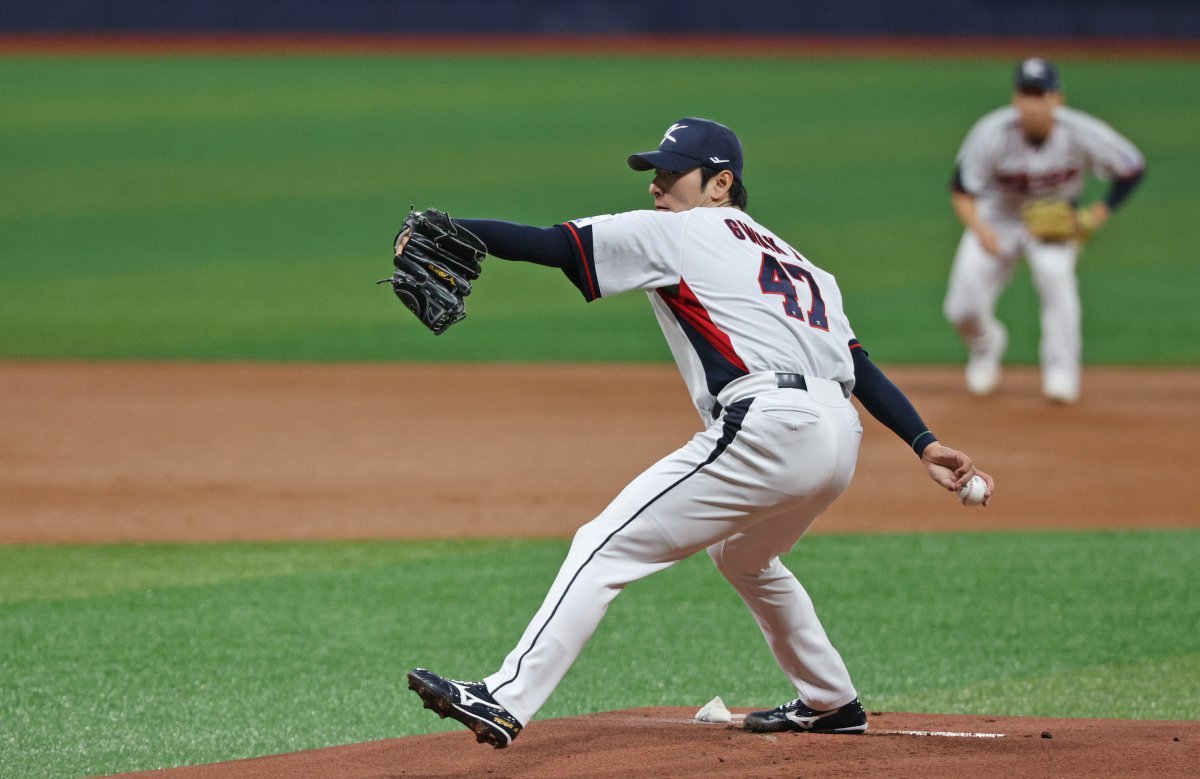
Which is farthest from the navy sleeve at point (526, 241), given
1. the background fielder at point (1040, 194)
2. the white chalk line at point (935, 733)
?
the background fielder at point (1040, 194)

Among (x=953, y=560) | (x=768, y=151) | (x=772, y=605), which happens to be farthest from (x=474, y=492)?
(x=768, y=151)

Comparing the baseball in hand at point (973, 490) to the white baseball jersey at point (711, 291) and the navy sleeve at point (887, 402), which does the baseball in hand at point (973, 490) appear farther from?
the white baseball jersey at point (711, 291)

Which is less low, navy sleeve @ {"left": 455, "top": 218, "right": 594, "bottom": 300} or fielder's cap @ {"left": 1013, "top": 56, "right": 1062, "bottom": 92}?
fielder's cap @ {"left": 1013, "top": 56, "right": 1062, "bottom": 92}

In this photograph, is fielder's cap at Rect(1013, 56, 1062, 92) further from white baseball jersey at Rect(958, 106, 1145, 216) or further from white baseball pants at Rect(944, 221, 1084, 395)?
white baseball pants at Rect(944, 221, 1084, 395)

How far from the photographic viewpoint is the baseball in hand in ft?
14.2

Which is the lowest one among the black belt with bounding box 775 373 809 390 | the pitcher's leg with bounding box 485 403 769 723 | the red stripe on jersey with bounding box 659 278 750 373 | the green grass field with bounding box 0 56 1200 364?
the green grass field with bounding box 0 56 1200 364

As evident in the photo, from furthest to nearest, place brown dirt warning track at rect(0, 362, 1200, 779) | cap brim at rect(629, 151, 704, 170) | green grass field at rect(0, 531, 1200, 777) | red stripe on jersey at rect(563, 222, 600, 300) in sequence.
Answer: green grass field at rect(0, 531, 1200, 777)
brown dirt warning track at rect(0, 362, 1200, 779)
cap brim at rect(629, 151, 704, 170)
red stripe on jersey at rect(563, 222, 600, 300)

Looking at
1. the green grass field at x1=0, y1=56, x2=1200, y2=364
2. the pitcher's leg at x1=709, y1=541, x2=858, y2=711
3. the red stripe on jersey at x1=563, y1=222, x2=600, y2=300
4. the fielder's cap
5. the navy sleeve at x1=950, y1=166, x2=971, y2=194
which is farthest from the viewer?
the green grass field at x1=0, y1=56, x2=1200, y2=364

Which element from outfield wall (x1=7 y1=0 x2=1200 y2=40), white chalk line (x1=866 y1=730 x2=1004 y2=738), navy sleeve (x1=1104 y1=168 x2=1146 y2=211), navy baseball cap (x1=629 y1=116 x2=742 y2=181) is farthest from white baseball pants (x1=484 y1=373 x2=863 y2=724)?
outfield wall (x1=7 y1=0 x2=1200 y2=40)

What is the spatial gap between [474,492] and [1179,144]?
66.1 feet

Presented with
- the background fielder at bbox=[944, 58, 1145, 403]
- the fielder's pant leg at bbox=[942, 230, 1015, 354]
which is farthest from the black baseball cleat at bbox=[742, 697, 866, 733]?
the fielder's pant leg at bbox=[942, 230, 1015, 354]

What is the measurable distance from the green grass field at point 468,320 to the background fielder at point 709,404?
3.51ft

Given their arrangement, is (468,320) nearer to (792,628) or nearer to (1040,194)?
(1040,194)

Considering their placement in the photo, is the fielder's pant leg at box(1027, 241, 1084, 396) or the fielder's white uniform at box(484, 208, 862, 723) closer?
the fielder's white uniform at box(484, 208, 862, 723)
